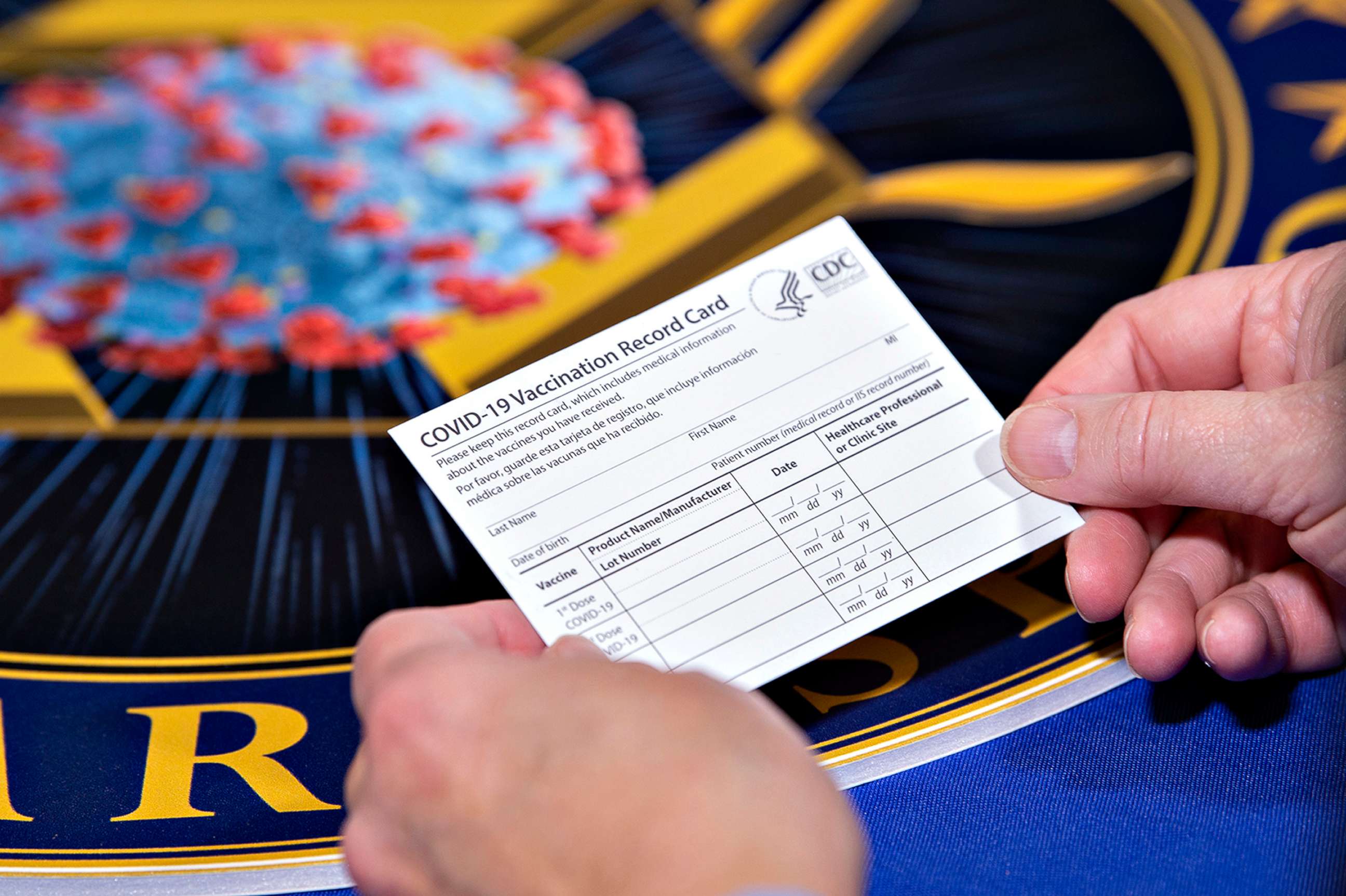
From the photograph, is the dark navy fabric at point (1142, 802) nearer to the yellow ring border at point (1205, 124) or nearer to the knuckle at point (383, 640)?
the knuckle at point (383, 640)

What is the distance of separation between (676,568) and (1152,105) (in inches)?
31.1

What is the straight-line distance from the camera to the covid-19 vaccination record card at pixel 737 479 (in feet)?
2.35

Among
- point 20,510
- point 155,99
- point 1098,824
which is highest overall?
point 155,99

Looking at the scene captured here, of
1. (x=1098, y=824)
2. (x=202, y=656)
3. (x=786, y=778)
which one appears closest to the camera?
(x=786, y=778)

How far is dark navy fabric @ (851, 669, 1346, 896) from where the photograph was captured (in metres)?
0.69

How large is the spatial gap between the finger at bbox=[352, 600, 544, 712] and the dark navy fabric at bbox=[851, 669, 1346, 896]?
9.9 inches

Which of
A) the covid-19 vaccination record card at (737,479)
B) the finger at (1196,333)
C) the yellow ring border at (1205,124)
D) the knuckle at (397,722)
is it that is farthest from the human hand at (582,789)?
the yellow ring border at (1205,124)

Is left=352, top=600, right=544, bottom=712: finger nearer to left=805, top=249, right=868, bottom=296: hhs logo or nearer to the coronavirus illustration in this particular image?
left=805, top=249, right=868, bottom=296: hhs logo

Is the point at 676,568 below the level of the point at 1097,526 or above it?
above

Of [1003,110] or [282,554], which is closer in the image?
[282,554]

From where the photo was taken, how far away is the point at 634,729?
53 centimetres

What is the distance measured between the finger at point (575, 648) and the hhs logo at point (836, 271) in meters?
0.31

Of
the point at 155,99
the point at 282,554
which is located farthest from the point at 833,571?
the point at 155,99

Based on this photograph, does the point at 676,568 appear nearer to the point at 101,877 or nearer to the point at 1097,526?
the point at 1097,526
